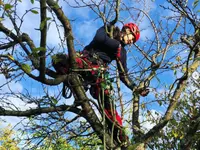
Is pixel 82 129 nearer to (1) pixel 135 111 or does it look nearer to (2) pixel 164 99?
(1) pixel 135 111

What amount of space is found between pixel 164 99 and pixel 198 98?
4018 millimetres

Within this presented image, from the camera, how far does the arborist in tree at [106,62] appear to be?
10.5ft

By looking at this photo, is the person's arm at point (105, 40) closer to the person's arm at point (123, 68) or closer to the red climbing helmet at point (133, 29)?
the person's arm at point (123, 68)

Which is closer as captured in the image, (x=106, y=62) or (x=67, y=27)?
(x=67, y=27)

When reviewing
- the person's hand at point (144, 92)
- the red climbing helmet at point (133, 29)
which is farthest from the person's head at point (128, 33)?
the person's hand at point (144, 92)

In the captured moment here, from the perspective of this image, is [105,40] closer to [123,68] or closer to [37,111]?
[123,68]

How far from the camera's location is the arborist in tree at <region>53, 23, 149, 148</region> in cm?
321

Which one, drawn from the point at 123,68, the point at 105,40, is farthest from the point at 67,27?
the point at 123,68

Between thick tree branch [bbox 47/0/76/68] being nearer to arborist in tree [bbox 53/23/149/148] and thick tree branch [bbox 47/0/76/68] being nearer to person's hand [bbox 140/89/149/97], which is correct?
arborist in tree [bbox 53/23/149/148]

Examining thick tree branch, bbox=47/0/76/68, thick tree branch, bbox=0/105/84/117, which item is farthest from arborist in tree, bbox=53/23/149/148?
thick tree branch, bbox=0/105/84/117

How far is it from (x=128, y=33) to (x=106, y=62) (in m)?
0.47

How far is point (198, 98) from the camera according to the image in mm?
7375

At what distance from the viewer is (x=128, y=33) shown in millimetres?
3873

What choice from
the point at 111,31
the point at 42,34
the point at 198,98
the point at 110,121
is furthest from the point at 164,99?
the point at 198,98
